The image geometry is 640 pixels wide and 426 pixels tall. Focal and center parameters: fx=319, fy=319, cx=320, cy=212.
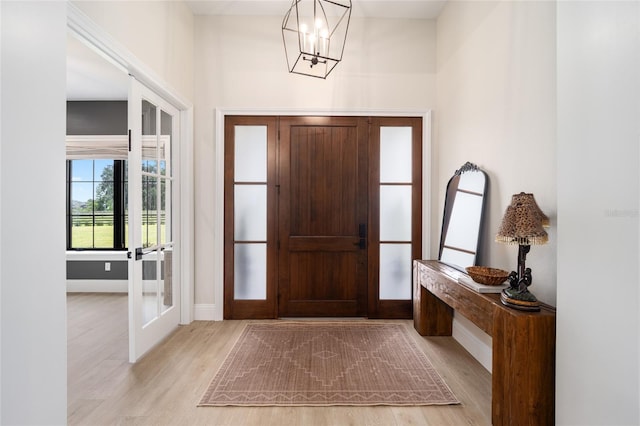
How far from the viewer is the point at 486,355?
2457mm

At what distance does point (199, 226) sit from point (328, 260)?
1.44m

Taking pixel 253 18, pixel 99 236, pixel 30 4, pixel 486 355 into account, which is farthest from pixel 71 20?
pixel 99 236

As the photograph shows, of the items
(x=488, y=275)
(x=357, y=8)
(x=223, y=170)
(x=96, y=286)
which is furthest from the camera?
(x=96, y=286)

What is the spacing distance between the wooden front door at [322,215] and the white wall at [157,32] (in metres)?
1.11

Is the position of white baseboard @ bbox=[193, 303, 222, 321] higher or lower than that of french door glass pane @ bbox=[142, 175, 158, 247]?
lower

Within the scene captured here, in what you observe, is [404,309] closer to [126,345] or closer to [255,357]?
[255,357]

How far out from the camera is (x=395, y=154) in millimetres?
3494

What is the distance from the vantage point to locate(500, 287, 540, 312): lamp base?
1643mm

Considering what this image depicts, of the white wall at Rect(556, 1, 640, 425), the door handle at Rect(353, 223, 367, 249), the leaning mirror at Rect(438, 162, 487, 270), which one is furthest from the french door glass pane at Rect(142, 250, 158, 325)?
the white wall at Rect(556, 1, 640, 425)

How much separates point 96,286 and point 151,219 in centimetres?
279

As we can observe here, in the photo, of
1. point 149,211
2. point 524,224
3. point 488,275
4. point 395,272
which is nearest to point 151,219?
point 149,211

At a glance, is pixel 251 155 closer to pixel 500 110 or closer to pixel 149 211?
pixel 149 211

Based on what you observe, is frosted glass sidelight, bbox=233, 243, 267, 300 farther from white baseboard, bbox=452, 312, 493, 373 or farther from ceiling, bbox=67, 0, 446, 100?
ceiling, bbox=67, 0, 446, 100

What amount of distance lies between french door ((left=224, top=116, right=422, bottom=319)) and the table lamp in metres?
1.70
